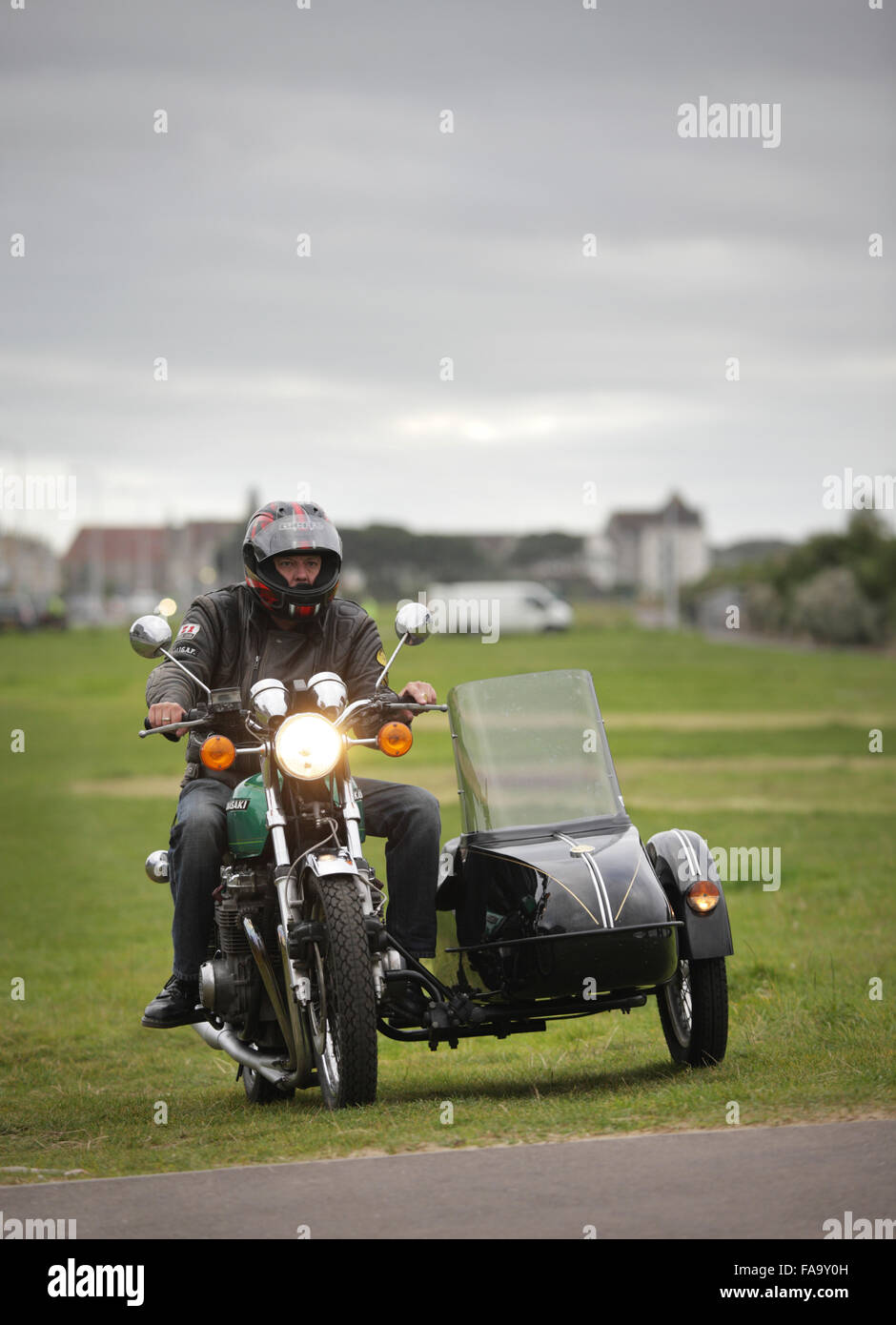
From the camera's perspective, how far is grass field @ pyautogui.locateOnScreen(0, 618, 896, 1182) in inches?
252

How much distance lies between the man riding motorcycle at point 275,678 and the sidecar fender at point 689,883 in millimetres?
881

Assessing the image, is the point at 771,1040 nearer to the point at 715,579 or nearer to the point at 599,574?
the point at 715,579

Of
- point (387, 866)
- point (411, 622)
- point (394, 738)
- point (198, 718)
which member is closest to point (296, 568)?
point (411, 622)

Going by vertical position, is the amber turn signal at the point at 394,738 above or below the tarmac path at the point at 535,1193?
above

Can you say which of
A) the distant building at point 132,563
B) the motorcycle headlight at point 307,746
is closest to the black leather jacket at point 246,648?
the motorcycle headlight at point 307,746

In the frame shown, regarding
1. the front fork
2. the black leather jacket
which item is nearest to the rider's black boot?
the front fork

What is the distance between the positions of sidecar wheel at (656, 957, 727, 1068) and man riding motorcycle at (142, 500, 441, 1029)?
1.00m

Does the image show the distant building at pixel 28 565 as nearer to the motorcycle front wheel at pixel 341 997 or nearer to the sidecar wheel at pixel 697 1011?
the sidecar wheel at pixel 697 1011

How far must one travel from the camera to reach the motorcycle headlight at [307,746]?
6621mm

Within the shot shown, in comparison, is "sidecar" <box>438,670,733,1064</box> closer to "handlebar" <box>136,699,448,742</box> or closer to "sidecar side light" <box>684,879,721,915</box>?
"sidecar side light" <box>684,879,721,915</box>

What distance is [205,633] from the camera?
7.46m

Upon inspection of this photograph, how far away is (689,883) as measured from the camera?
23.1 ft
